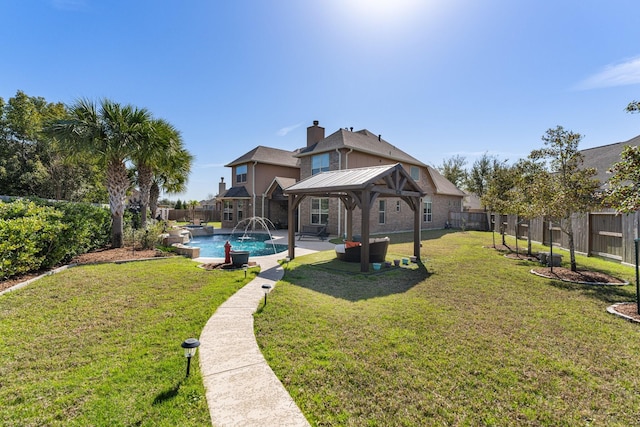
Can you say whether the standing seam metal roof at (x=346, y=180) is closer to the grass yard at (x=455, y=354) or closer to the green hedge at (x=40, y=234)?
the grass yard at (x=455, y=354)

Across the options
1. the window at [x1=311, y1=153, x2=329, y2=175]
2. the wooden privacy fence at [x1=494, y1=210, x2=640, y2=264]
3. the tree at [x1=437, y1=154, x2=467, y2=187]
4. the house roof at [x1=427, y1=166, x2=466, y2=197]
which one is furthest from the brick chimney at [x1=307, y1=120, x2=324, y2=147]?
the tree at [x1=437, y1=154, x2=467, y2=187]

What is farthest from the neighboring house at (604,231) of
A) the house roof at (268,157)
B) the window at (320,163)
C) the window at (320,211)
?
the house roof at (268,157)

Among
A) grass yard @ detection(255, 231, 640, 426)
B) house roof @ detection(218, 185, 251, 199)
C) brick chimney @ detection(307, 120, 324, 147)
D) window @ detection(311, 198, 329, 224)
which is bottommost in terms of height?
grass yard @ detection(255, 231, 640, 426)

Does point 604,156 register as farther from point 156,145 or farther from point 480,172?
point 480,172

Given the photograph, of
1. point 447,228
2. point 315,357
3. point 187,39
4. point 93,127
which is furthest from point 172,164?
point 447,228

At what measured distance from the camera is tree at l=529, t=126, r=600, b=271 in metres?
8.06

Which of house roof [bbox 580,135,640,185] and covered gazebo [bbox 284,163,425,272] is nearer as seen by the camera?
covered gazebo [bbox 284,163,425,272]

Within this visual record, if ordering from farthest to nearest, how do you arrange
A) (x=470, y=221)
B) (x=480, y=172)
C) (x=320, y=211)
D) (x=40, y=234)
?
(x=480, y=172), (x=470, y=221), (x=320, y=211), (x=40, y=234)

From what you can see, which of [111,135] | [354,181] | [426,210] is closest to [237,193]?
[111,135]

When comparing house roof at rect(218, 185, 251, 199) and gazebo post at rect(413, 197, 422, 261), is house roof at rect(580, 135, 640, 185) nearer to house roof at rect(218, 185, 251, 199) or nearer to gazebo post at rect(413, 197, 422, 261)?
gazebo post at rect(413, 197, 422, 261)

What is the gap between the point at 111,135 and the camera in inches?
416

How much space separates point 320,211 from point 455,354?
1710 cm

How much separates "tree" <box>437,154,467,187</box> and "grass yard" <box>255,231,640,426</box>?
146 feet

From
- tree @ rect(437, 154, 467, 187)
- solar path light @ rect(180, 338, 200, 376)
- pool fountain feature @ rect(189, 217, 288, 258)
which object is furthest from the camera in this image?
tree @ rect(437, 154, 467, 187)
